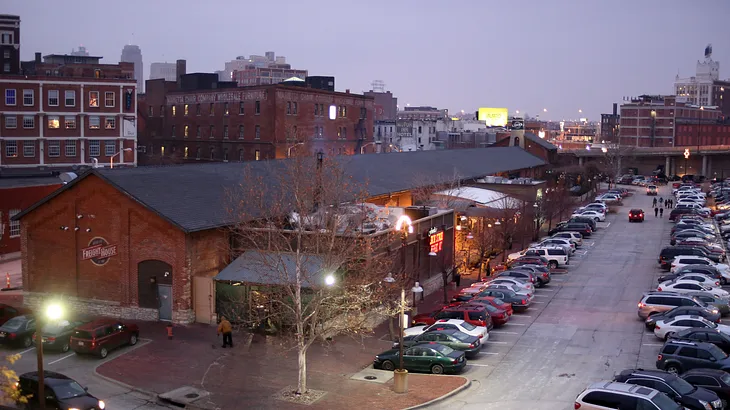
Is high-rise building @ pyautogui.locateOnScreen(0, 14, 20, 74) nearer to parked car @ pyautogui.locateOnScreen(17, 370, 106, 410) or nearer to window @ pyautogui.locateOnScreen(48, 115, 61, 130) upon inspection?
window @ pyautogui.locateOnScreen(48, 115, 61, 130)

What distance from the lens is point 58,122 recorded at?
275ft

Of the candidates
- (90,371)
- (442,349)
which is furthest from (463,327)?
(90,371)

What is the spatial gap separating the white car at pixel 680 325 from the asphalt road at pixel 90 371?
20.4 metres

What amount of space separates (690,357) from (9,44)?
4264 inches

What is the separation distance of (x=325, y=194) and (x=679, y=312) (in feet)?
53.6

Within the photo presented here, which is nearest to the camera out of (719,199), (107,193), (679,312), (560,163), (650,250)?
(679,312)

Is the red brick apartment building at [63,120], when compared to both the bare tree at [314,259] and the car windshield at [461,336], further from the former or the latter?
the car windshield at [461,336]

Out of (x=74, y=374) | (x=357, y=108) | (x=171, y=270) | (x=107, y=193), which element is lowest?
(x=74, y=374)

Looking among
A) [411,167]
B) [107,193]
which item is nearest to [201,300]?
[107,193]

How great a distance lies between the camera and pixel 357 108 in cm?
11256

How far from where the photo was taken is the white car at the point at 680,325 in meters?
32.8

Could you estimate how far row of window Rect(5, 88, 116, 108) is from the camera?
80875 millimetres

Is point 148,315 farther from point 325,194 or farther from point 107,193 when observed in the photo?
point 325,194

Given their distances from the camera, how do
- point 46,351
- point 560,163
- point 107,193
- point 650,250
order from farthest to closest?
point 560,163 → point 650,250 → point 107,193 → point 46,351
